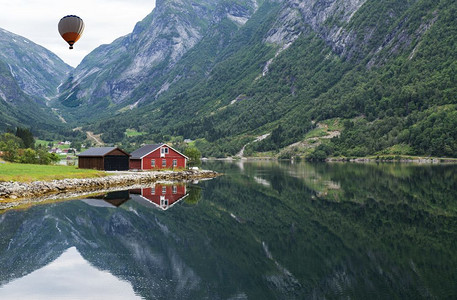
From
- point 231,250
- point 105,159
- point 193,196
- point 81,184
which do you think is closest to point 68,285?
point 231,250

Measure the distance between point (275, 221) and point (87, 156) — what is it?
65.6 m

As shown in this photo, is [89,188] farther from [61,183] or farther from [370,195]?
[370,195]

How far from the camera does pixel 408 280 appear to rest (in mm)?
24062

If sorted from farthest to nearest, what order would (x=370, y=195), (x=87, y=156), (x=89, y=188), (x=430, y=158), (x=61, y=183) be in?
(x=430, y=158) → (x=87, y=156) → (x=89, y=188) → (x=61, y=183) → (x=370, y=195)

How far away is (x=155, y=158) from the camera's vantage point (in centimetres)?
10444

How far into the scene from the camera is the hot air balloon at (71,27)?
234ft

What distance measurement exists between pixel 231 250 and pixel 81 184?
4628cm

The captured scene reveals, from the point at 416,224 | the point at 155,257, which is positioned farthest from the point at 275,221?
the point at 155,257

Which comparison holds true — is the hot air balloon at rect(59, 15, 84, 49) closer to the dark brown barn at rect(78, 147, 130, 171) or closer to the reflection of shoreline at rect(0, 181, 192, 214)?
the reflection of shoreline at rect(0, 181, 192, 214)

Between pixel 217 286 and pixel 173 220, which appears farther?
pixel 173 220

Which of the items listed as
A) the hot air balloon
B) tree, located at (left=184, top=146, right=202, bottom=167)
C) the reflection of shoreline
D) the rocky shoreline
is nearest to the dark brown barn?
the rocky shoreline

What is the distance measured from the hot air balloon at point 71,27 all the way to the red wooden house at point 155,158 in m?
35.8

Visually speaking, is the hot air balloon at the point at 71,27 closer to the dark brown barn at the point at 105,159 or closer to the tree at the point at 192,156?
the dark brown barn at the point at 105,159

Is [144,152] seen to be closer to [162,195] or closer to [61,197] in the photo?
[162,195]
